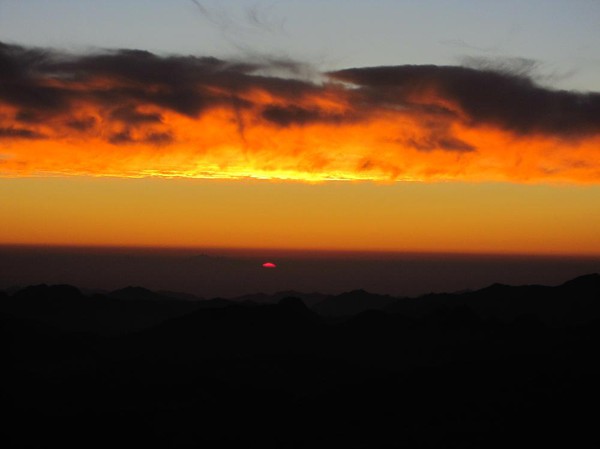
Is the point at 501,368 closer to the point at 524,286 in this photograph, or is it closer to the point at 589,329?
the point at 589,329

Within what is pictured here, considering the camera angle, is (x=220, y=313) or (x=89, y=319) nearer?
(x=220, y=313)

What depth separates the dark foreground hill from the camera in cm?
7906

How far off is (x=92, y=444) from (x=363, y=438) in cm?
2946

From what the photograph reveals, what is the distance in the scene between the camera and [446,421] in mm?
80625

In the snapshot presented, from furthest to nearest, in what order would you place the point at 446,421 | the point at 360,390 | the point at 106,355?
the point at 106,355
the point at 360,390
the point at 446,421

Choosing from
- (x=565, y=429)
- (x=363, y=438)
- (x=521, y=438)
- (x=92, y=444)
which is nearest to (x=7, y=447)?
(x=92, y=444)

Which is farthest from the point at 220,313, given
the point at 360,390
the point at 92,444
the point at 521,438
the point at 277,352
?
the point at 521,438

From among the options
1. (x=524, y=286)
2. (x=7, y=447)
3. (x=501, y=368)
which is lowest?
(x=7, y=447)

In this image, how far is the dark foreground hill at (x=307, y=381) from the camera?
79062 mm

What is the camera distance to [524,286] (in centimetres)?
16375

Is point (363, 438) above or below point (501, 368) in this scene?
below

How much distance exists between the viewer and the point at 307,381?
102625mm

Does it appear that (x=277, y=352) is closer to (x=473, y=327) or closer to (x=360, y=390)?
(x=360, y=390)

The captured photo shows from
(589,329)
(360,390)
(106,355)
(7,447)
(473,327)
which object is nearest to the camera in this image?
(7,447)
